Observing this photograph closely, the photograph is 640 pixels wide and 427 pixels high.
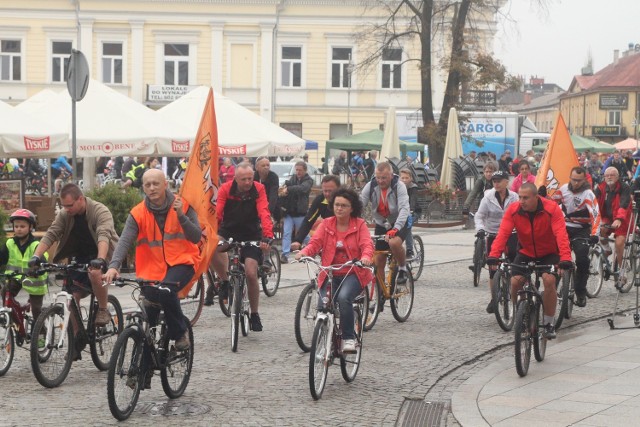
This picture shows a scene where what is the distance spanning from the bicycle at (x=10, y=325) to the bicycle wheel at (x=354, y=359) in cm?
250

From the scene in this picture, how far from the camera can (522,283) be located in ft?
35.7

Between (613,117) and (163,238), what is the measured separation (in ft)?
388

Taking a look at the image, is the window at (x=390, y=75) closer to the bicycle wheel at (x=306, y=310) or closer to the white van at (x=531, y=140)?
the white van at (x=531, y=140)

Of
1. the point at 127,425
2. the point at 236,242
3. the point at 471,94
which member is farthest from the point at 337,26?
the point at 127,425

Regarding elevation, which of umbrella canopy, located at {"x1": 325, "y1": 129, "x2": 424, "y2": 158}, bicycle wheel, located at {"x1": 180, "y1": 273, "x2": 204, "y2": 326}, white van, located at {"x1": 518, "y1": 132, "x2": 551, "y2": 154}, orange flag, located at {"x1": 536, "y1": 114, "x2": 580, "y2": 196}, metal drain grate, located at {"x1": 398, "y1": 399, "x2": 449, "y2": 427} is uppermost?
white van, located at {"x1": 518, "y1": 132, "x2": 551, "y2": 154}

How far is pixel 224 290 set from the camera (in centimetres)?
1257

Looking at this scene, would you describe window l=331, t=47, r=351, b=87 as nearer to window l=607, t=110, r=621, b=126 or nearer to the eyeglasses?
the eyeglasses

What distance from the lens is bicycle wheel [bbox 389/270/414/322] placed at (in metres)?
12.9

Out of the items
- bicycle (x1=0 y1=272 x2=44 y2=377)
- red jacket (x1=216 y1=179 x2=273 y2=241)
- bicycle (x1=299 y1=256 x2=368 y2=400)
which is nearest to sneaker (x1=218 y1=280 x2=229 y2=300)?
red jacket (x1=216 y1=179 x2=273 y2=241)

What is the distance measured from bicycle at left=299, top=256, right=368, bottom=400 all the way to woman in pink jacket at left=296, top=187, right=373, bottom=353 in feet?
0.34

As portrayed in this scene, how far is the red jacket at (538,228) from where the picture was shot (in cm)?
1059

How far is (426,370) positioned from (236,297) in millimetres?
2027

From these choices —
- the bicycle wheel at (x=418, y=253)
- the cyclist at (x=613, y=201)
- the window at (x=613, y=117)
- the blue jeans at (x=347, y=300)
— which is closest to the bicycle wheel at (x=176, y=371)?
the blue jeans at (x=347, y=300)

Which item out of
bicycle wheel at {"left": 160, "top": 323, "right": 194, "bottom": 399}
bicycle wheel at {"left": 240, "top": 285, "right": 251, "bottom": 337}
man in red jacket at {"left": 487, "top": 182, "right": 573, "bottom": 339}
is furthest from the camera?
bicycle wheel at {"left": 240, "top": 285, "right": 251, "bottom": 337}
